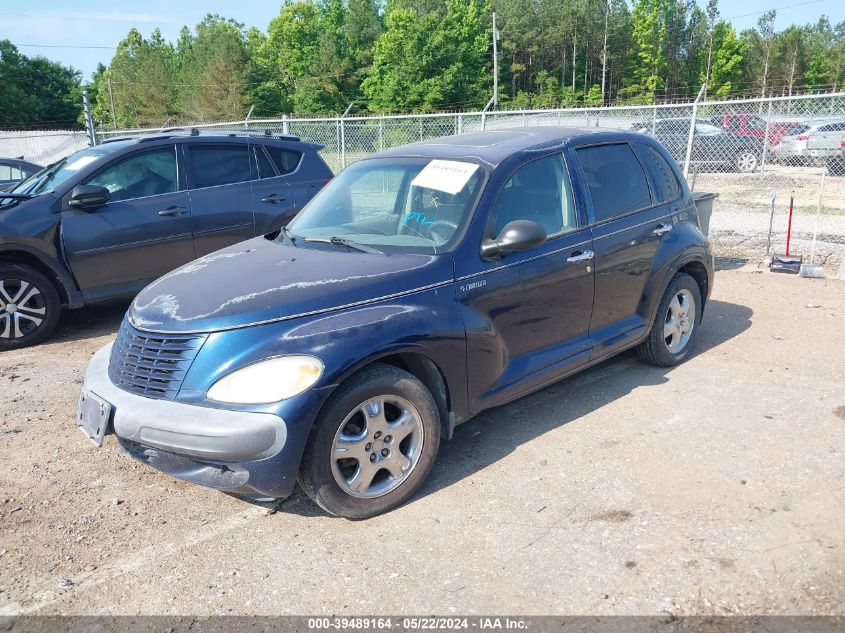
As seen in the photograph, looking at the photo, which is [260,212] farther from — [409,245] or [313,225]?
[409,245]

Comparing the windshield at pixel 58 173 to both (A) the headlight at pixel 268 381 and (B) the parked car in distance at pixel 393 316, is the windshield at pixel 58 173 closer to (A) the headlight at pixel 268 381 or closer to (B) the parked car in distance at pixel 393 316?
(B) the parked car in distance at pixel 393 316

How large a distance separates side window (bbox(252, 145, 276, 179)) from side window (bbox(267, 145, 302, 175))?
0.26ft

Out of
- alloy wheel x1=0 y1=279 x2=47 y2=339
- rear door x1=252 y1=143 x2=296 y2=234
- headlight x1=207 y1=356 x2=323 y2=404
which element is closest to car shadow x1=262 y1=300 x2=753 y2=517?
headlight x1=207 y1=356 x2=323 y2=404

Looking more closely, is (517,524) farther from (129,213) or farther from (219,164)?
(219,164)

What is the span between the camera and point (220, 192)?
7324 mm

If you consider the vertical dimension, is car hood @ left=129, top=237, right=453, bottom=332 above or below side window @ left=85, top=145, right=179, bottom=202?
below

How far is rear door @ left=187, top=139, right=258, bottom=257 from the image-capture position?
7.18 meters

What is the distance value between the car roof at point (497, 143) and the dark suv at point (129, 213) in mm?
2950

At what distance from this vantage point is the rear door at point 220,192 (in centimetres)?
718

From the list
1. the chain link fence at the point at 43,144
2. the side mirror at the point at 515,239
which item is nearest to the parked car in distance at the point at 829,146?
the side mirror at the point at 515,239

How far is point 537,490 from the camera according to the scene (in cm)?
371

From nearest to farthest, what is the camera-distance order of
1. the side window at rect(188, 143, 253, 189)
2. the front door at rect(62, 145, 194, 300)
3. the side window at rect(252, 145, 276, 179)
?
the front door at rect(62, 145, 194, 300), the side window at rect(188, 143, 253, 189), the side window at rect(252, 145, 276, 179)

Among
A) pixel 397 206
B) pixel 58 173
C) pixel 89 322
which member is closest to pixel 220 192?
pixel 58 173

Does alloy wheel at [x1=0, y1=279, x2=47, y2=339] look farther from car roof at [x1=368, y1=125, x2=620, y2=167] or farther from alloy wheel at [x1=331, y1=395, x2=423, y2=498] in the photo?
alloy wheel at [x1=331, y1=395, x2=423, y2=498]
